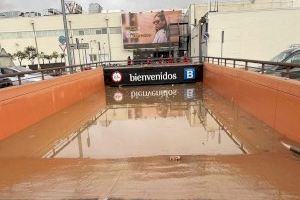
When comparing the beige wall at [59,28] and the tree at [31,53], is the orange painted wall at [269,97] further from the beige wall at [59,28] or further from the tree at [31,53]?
the tree at [31,53]

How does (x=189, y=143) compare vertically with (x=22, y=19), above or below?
below

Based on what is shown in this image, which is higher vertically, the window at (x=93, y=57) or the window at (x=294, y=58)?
the window at (x=294, y=58)

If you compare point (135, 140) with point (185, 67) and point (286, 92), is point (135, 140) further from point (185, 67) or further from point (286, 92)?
point (185, 67)

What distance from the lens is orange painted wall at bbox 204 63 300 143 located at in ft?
18.3

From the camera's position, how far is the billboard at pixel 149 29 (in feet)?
194

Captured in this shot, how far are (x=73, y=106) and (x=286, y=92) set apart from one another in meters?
7.57

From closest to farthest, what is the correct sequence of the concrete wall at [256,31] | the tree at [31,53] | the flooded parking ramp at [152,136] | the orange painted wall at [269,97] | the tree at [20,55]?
1. the orange painted wall at [269,97]
2. the flooded parking ramp at [152,136]
3. the concrete wall at [256,31]
4. the tree at [20,55]
5. the tree at [31,53]

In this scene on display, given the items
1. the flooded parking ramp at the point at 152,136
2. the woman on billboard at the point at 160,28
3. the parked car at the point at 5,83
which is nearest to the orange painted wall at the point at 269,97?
the flooded parking ramp at the point at 152,136

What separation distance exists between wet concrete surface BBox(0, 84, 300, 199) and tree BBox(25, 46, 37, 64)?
59778mm

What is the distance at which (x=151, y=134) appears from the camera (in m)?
7.05

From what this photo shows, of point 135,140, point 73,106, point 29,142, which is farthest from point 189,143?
point 73,106

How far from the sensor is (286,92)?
235 inches

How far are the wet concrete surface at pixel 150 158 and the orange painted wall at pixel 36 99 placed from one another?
298mm

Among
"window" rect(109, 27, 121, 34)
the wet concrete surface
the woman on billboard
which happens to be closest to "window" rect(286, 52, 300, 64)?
the wet concrete surface
